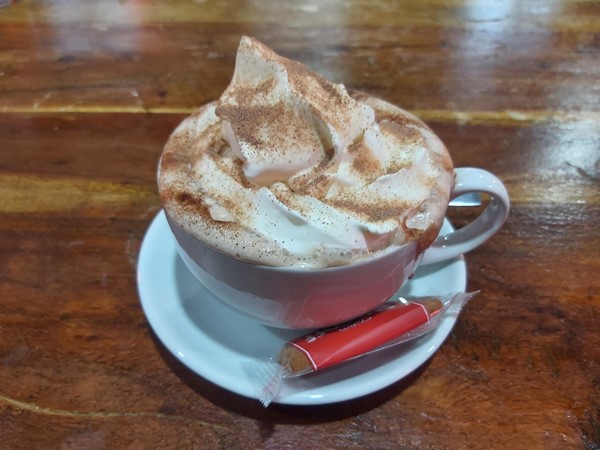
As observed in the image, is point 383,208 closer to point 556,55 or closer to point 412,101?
point 412,101

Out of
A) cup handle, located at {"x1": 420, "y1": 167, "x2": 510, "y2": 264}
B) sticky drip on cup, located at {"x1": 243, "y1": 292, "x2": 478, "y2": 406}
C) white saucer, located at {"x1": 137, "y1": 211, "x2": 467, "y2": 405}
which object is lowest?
white saucer, located at {"x1": 137, "y1": 211, "x2": 467, "y2": 405}

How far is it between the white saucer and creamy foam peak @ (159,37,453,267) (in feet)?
0.50

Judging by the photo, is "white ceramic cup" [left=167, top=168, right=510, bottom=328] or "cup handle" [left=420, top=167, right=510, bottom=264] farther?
"cup handle" [left=420, top=167, right=510, bottom=264]

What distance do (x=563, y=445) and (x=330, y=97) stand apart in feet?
1.68

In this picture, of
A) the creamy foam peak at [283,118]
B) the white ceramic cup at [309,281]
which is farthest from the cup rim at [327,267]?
the creamy foam peak at [283,118]

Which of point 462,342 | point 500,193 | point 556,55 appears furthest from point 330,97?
point 556,55

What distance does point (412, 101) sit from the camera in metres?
1.31

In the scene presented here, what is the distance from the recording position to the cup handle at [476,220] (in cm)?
78

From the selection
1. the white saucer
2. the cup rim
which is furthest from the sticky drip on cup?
the cup rim

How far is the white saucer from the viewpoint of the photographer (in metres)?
0.73

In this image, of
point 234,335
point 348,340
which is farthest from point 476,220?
point 234,335

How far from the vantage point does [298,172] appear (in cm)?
77

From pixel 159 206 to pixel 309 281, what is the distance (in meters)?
0.45

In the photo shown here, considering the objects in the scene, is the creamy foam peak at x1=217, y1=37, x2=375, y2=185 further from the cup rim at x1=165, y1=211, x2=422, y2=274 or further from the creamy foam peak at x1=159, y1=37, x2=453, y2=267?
the cup rim at x1=165, y1=211, x2=422, y2=274
